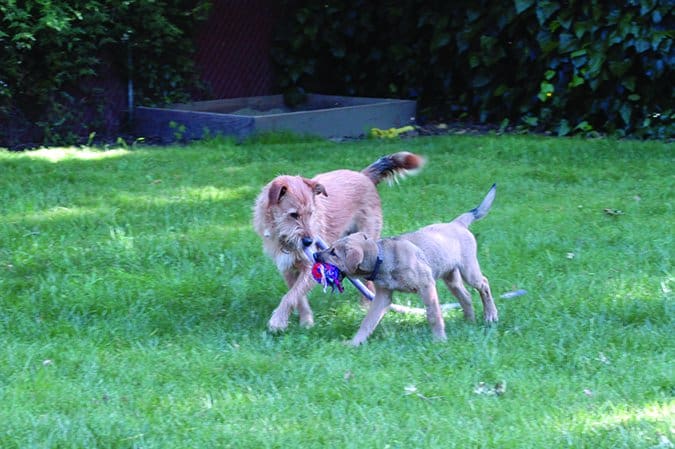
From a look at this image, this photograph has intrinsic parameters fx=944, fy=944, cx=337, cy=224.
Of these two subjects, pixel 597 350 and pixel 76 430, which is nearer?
pixel 76 430

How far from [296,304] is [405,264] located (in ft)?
2.90

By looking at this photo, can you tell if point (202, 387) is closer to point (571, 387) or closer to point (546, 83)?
point (571, 387)

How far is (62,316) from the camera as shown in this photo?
6137 mm

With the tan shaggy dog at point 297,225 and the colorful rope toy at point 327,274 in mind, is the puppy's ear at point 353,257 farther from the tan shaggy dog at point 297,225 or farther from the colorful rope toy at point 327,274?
the tan shaggy dog at point 297,225

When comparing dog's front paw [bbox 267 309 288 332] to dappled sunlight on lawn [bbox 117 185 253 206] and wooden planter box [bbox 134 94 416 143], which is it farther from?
wooden planter box [bbox 134 94 416 143]

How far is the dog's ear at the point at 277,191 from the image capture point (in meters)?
6.15

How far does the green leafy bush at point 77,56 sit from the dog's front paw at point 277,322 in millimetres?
7133

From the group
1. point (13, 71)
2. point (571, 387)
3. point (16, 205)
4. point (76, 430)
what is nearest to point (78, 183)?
point (16, 205)

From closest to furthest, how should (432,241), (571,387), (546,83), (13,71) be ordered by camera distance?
(571,387) < (432,241) < (13,71) < (546,83)

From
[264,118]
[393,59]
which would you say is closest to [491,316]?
[264,118]

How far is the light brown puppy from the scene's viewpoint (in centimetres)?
559

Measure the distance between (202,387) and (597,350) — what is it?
229 cm

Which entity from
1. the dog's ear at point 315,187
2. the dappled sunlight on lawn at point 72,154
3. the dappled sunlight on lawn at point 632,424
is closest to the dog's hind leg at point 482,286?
the dog's ear at point 315,187

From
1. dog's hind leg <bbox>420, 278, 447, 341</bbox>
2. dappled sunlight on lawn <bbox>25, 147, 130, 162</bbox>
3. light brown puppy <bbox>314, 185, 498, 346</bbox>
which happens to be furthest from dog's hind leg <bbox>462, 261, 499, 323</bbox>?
dappled sunlight on lawn <bbox>25, 147, 130, 162</bbox>
